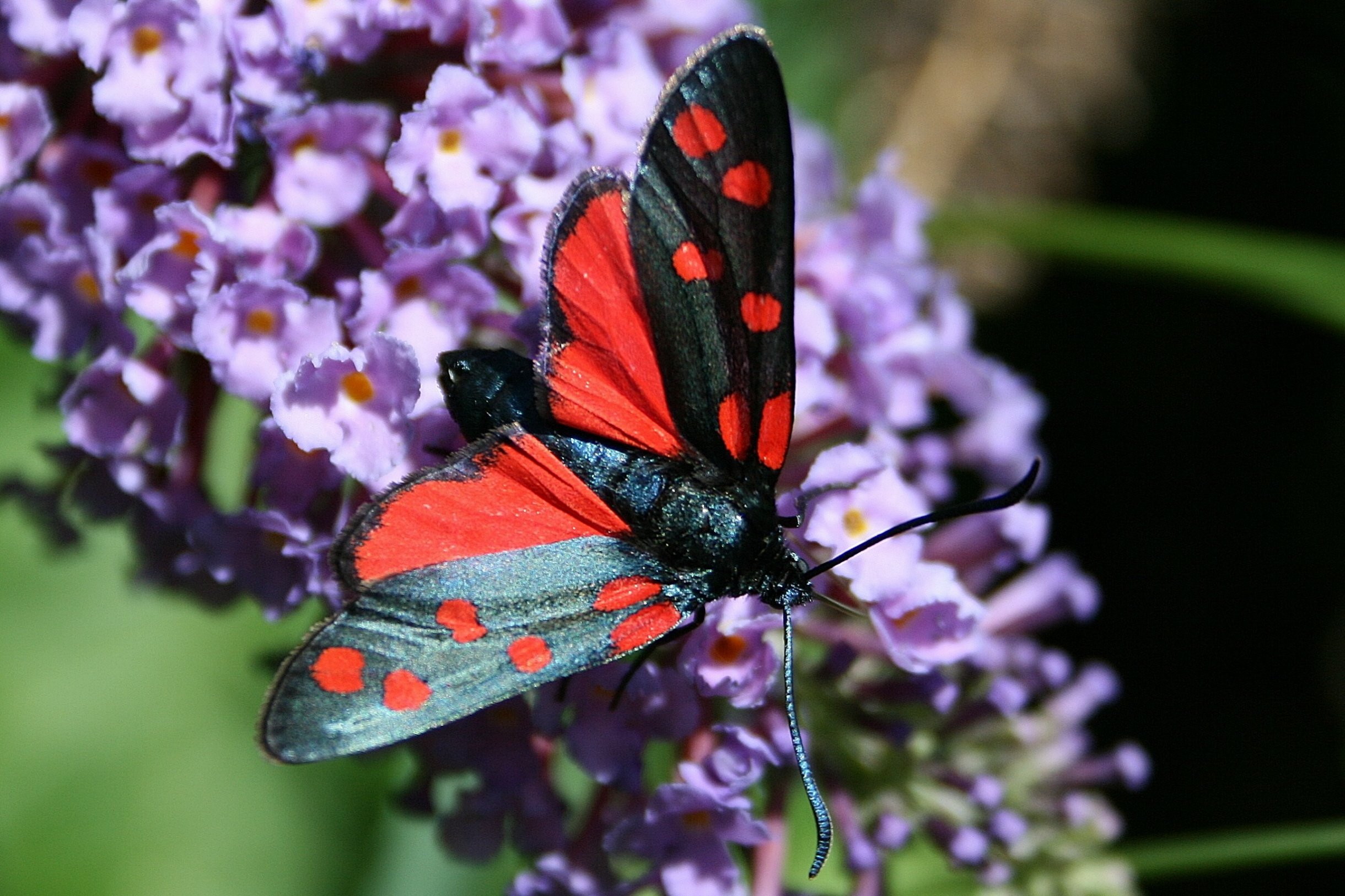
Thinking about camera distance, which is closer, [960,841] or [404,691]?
[404,691]

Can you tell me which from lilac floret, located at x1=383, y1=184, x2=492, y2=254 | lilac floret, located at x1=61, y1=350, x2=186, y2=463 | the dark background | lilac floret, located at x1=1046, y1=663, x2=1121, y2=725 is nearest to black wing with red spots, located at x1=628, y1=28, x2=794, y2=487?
lilac floret, located at x1=383, y1=184, x2=492, y2=254

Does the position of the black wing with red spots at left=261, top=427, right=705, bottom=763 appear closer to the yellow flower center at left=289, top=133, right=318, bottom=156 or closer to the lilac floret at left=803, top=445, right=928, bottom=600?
the lilac floret at left=803, top=445, right=928, bottom=600

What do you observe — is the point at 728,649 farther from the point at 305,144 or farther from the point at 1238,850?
the point at 1238,850

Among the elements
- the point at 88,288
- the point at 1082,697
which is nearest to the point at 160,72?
the point at 88,288

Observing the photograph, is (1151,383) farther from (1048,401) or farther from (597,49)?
(597,49)

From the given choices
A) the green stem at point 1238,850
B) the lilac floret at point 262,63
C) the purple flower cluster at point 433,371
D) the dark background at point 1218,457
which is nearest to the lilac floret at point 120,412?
the purple flower cluster at point 433,371

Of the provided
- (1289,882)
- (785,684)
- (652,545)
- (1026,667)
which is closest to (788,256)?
(652,545)
